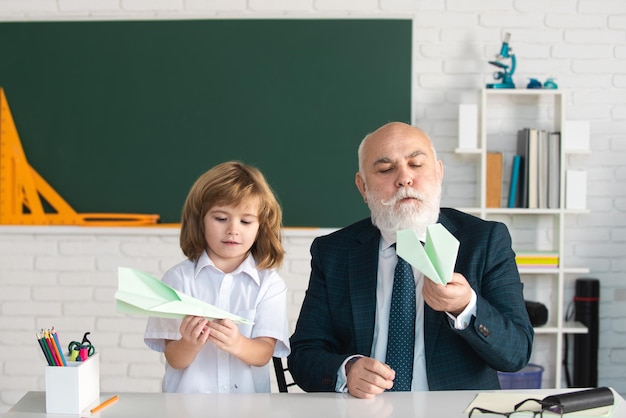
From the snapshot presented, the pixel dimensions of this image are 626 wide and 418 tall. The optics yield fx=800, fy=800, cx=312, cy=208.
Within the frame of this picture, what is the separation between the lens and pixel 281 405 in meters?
1.66

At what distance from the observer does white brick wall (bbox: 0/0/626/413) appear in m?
3.86

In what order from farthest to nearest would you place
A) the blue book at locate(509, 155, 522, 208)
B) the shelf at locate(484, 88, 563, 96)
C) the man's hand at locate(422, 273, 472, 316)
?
the blue book at locate(509, 155, 522, 208) → the shelf at locate(484, 88, 563, 96) → the man's hand at locate(422, 273, 472, 316)

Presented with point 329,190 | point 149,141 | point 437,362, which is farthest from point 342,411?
point 149,141

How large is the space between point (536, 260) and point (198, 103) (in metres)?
1.80

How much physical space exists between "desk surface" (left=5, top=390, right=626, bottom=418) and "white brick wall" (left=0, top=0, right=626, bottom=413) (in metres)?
2.16

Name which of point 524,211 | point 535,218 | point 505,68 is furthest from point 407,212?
point 535,218

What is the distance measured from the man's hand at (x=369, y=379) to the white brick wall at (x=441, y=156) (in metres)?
2.11

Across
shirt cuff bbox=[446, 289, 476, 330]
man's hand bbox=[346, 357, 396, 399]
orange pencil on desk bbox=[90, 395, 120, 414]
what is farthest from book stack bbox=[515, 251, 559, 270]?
orange pencil on desk bbox=[90, 395, 120, 414]

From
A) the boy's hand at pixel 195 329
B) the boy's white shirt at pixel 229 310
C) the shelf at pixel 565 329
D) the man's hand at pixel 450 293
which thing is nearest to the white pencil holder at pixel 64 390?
the boy's hand at pixel 195 329

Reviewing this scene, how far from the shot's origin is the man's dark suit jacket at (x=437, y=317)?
6.28ft

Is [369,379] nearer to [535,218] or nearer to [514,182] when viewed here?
[514,182]

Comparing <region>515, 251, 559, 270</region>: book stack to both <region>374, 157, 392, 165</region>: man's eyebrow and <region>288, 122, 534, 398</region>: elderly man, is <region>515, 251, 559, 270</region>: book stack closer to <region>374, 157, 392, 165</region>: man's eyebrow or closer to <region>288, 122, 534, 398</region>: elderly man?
<region>288, 122, 534, 398</region>: elderly man

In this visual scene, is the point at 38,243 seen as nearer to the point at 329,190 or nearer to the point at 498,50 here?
the point at 329,190

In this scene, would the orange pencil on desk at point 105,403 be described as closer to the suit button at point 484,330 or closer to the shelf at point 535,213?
the suit button at point 484,330
